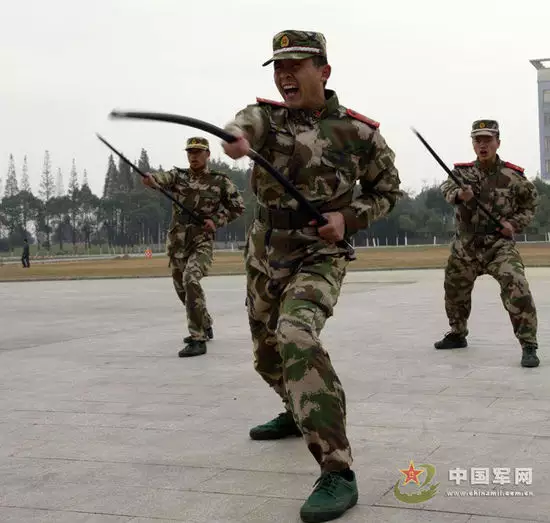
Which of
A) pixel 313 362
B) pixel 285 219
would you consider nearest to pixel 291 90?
pixel 285 219

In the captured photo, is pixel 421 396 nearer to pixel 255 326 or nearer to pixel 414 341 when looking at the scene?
pixel 255 326

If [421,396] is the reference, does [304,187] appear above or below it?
above

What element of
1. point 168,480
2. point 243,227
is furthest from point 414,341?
point 243,227

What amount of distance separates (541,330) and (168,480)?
6.89 m

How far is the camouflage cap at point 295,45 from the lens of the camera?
4.62 m

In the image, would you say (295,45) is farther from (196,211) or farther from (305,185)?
(196,211)

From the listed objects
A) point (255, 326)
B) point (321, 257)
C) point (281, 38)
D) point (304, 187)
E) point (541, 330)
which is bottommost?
point (541, 330)

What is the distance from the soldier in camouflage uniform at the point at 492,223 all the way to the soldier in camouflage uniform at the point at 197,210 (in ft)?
7.66

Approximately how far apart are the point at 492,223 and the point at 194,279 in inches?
114

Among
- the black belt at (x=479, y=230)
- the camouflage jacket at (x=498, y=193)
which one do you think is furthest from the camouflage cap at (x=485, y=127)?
the black belt at (x=479, y=230)

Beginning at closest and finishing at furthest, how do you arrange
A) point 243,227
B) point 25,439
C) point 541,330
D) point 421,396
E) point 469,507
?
1. point 469,507
2. point 25,439
3. point 421,396
4. point 541,330
5. point 243,227

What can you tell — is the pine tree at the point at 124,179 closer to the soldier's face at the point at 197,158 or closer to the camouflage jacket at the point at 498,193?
the soldier's face at the point at 197,158

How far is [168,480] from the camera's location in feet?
15.0

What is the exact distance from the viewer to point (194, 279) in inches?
371
